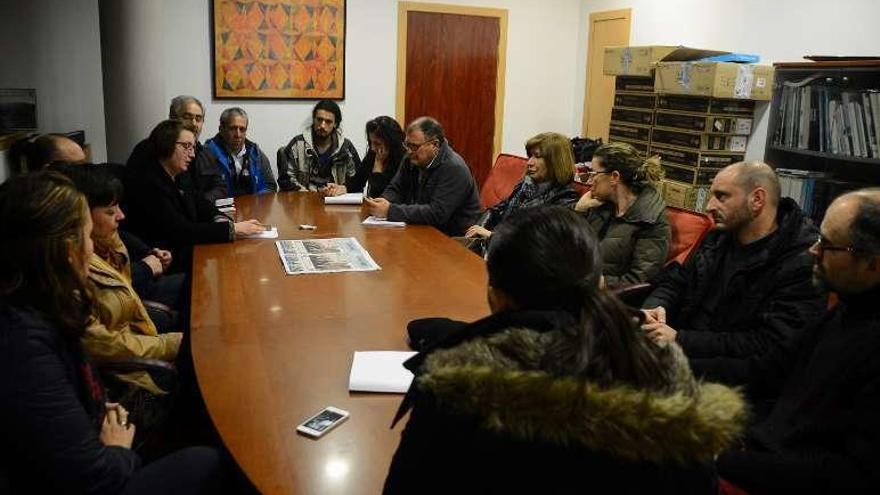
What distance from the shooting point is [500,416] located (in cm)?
89

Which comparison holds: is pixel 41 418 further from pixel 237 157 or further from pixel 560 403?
pixel 237 157

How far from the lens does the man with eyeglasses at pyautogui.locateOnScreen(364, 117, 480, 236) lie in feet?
12.0

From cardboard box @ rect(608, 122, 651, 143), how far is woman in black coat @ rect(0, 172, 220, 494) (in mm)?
3972

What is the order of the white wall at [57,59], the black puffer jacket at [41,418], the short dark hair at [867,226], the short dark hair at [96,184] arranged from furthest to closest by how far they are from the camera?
the white wall at [57,59], the short dark hair at [96,184], the short dark hair at [867,226], the black puffer jacket at [41,418]

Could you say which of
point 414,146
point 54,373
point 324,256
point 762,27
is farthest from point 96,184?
point 762,27

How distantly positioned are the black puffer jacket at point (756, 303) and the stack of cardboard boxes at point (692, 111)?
2.09 meters

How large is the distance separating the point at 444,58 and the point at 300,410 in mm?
4908

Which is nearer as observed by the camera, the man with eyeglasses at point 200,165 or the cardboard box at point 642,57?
the man with eyeglasses at point 200,165

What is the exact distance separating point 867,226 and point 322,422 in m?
1.27

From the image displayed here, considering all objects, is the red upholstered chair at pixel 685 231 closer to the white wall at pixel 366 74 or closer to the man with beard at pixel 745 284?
the man with beard at pixel 745 284

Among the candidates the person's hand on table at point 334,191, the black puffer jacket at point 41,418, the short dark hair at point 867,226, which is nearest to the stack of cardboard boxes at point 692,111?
the person's hand on table at point 334,191

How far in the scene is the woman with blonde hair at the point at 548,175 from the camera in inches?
134

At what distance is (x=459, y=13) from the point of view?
19.6 feet

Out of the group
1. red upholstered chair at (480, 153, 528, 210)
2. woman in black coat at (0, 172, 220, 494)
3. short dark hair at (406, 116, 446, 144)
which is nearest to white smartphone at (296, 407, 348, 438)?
woman in black coat at (0, 172, 220, 494)
